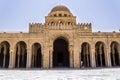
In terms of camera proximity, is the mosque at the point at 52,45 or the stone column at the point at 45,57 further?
the mosque at the point at 52,45

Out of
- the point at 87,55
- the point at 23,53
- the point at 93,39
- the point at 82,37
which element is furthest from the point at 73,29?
the point at 23,53

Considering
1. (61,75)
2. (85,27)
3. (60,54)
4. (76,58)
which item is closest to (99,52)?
(85,27)

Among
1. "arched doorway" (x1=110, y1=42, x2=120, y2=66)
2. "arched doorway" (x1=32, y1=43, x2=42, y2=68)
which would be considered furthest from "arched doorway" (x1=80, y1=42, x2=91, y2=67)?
"arched doorway" (x1=32, y1=43, x2=42, y2=68)

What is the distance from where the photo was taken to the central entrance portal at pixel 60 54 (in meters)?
27.4

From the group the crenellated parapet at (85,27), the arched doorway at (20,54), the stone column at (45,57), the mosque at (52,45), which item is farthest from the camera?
the crenellated parapet at (85,27)

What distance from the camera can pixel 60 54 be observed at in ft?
91.2

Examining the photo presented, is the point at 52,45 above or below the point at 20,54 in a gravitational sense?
above

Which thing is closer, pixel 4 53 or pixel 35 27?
pixel 4 53

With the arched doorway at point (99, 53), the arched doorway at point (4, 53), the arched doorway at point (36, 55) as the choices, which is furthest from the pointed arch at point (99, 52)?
the arched doorway at point (4, 53)

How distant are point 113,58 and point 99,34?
4.78 meters

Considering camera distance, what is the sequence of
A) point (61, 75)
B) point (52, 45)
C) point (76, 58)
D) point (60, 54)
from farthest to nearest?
point (60, 54)
point (52, 45)
point (76, 58)
point (61, 75)

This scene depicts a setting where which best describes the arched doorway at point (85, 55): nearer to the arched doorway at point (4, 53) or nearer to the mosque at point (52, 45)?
the mosque at point (52, 45)

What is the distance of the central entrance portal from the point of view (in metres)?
27.4

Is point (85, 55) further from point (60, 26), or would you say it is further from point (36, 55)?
point (36, 55)
